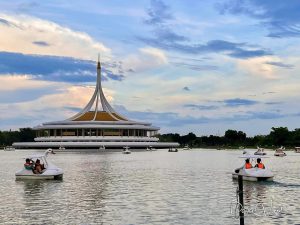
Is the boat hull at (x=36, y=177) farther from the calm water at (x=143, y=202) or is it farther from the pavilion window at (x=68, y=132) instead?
the pavilion window at (x=68, y=132)

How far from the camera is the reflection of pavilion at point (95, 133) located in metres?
148

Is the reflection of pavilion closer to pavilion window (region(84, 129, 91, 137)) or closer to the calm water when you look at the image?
pavilion window (region(84, 129, 91, 137))

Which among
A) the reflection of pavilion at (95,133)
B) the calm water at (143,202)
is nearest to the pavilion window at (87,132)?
the reflection of pavilion at (95,133)

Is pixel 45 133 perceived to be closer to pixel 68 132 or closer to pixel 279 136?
pixel 68 132

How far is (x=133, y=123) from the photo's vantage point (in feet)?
516

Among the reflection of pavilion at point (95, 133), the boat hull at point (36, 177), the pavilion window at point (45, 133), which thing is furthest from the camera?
the pavilion window at point (45, 133)

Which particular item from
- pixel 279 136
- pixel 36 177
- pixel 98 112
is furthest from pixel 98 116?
pixel 36 177

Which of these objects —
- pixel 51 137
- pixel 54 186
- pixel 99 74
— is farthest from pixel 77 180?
pixel 99 74

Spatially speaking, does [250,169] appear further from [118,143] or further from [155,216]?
[118,143]

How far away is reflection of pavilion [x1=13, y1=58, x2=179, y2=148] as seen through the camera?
5822 inches

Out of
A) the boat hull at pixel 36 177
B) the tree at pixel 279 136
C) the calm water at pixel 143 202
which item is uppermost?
the tree at pixel 279 136

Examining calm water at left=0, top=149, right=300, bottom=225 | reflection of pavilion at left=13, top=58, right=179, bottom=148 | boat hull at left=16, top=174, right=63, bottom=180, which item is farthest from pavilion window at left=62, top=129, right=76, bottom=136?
calm water at left=0, top=149, right=300, bottom=225

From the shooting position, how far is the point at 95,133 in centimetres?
15488

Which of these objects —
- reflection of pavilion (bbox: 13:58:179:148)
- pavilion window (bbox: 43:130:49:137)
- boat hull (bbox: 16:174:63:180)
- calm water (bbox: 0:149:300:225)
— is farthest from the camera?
pavilion window (bbox: 43:130:49:137)
